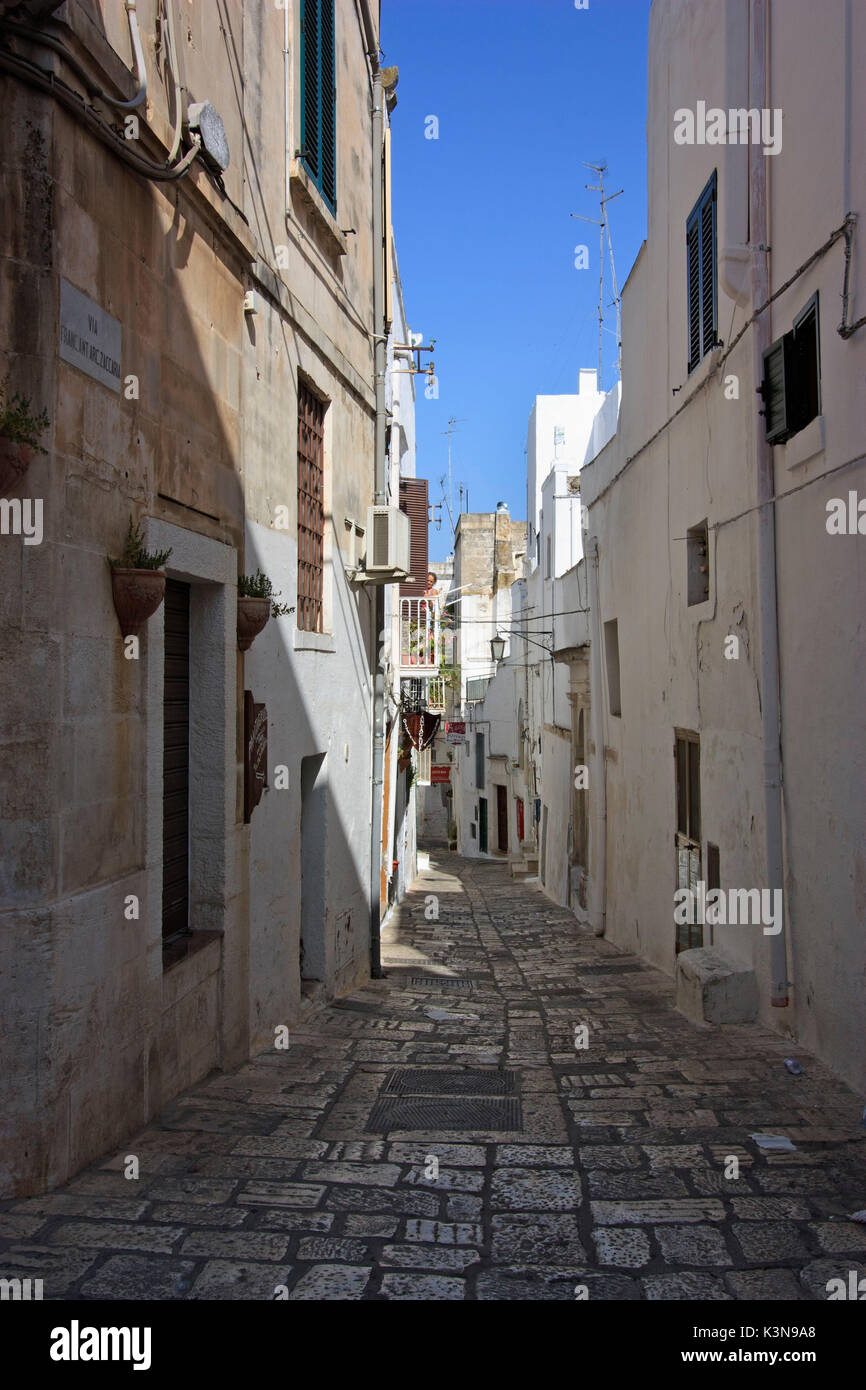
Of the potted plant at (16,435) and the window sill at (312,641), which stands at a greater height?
the potted plant at (16,435)

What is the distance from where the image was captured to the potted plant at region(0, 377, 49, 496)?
12.1 ft

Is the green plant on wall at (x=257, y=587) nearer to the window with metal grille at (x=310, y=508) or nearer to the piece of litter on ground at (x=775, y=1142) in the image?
the window with metal grille at (x=310, y=508)

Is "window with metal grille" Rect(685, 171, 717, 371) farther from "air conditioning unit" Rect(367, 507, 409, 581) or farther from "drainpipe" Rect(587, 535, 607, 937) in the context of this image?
"drainpipe" Rect(587, 535, 607, 937)

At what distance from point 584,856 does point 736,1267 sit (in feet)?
41.9

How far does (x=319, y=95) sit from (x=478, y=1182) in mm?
8039

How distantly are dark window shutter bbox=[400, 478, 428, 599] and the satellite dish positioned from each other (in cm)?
1340

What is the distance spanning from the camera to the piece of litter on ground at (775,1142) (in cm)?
453

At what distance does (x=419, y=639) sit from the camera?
2108cm

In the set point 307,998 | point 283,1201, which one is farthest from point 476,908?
point 283,1201

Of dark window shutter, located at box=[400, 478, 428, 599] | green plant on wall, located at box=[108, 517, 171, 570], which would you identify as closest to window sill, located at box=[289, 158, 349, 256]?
green plant on wall, located at box=[108, 517, 171, 570]

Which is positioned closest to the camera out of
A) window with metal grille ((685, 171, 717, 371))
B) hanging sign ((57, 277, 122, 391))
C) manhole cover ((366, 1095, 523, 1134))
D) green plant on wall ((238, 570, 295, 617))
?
hanging sign ((57, 277, 122, 391))

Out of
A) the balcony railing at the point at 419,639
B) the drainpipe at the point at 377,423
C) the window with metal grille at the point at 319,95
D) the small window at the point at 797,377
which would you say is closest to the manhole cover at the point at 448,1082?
the small window at the point at 797,377

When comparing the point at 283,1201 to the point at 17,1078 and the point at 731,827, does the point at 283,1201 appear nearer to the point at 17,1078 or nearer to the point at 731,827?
the point at 17,1078

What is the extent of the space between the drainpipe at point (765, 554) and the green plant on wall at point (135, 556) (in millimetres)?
3718
